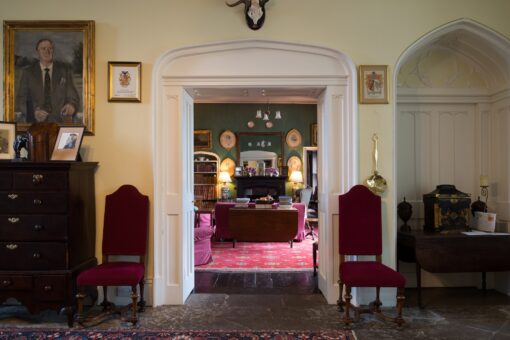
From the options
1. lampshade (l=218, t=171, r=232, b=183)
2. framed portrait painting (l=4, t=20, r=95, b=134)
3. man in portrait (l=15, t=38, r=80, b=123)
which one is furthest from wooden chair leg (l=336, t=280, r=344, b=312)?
lampshade (l=218, t=171, r=232, b=183)

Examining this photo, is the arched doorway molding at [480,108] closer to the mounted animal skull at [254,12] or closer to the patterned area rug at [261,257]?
the mounted animal skull at [254,12]

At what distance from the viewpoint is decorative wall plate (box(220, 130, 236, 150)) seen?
10422 millimetres

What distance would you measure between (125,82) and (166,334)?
2.47 metres

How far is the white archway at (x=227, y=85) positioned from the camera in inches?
142

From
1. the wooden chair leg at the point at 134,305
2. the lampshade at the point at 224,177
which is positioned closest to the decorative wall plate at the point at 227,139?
the lampshade at the point at 224,177

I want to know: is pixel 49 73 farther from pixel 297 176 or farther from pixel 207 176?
pixel 297 176

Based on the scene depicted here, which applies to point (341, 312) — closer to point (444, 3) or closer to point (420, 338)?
point (420, 338)

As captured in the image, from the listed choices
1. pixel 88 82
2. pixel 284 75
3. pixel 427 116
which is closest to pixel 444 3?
pixel 427 116

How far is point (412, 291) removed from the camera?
13.1 ft

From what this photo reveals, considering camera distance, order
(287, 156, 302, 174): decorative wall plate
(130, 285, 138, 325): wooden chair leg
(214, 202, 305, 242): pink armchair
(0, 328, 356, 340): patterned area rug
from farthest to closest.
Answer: (287, 156, 302, 174): decorative wall plate < (214, 202, 305, 242): pink armchair < (130, 285, 138, 325): wooden chair leg < (0, 328, 356, 340): patterned area rug

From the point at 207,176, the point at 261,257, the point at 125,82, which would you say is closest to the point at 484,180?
the point at 261,257

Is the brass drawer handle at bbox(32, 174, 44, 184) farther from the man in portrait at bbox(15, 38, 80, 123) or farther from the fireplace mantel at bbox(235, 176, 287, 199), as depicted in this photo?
the fireplace mantel at bbox(235, 176, 287, 199)

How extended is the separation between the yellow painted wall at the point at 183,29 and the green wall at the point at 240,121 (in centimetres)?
683

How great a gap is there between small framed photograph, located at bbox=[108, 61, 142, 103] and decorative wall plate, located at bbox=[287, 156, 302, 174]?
7.23 metres
